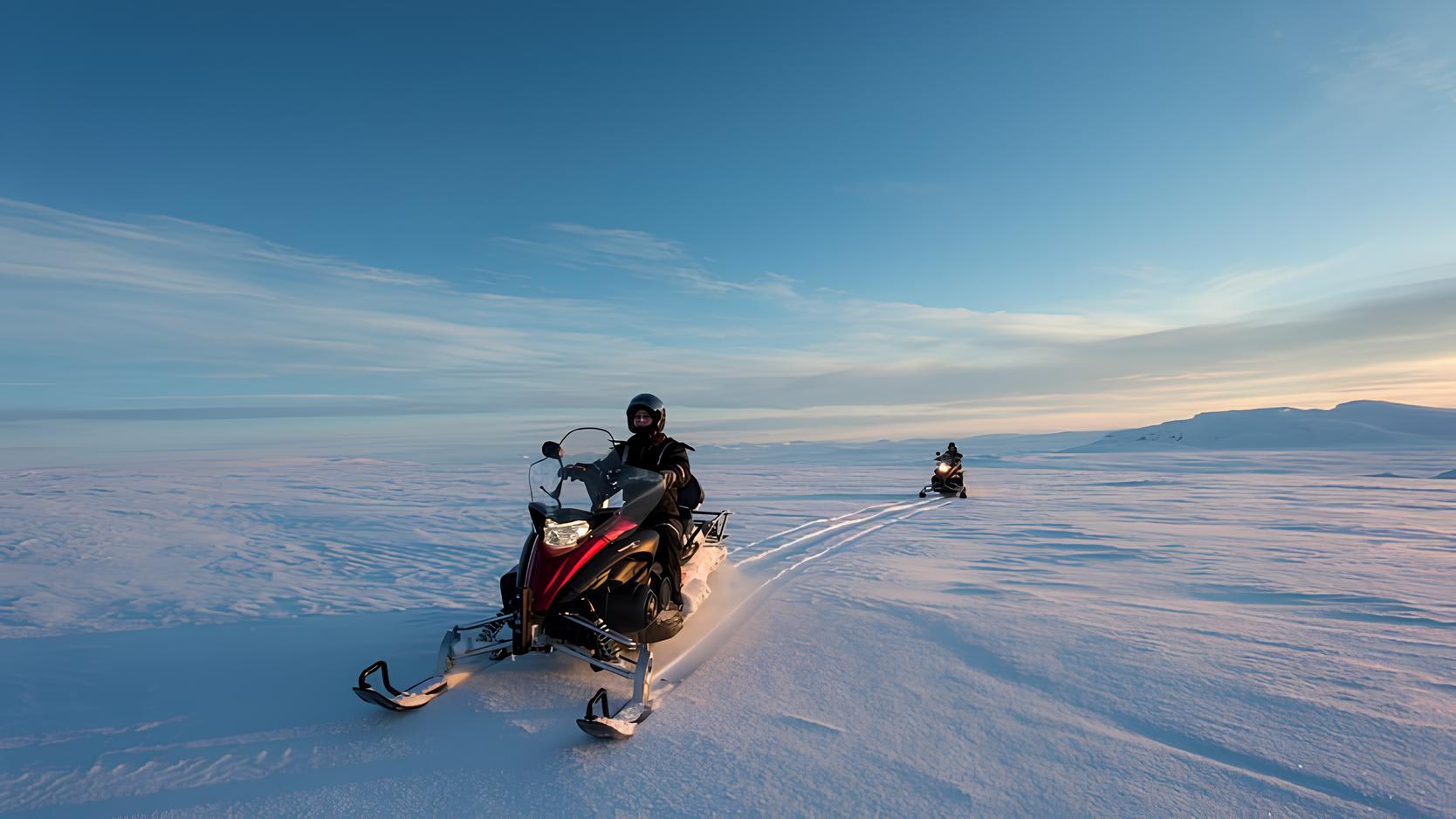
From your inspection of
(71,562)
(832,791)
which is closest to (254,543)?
(71,562)

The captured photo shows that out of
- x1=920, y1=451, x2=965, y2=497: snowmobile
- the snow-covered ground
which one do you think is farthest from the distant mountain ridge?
the snow-covered ground

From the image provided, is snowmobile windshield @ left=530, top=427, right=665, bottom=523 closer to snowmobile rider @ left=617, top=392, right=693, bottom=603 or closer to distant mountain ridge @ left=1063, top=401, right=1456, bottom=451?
snowmobile rider @ left=617, top=392, right=693, bottom=603

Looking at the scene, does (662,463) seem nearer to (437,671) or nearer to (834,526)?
(437,671)

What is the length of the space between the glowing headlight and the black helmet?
1879 mm

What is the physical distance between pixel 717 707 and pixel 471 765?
54.7 inches

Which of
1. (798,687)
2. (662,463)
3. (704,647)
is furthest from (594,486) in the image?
(798,687)

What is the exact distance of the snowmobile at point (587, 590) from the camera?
3.74 m

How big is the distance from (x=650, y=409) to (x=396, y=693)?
296 cm

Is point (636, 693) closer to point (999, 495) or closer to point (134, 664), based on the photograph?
point (134, 664)

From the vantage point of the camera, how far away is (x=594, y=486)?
4.55 metres

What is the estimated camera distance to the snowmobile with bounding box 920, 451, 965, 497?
19.6 meters

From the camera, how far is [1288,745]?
320cm

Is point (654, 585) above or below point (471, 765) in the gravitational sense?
above

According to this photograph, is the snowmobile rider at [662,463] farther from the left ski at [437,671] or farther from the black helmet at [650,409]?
the left ski at [437,671]
